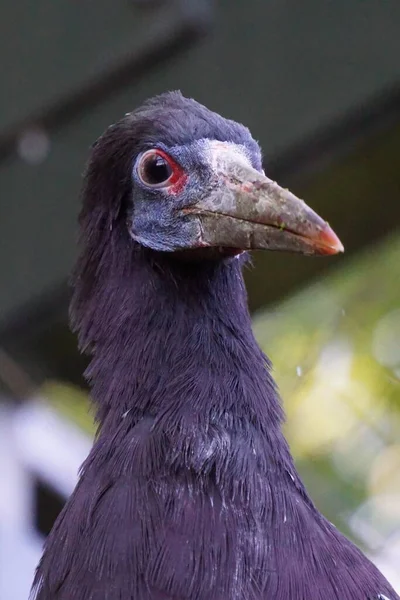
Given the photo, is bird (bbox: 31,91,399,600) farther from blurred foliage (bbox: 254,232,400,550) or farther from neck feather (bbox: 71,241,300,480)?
blurred foliage (bbox: 254,232,400,550)

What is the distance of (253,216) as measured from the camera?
5.36 feet

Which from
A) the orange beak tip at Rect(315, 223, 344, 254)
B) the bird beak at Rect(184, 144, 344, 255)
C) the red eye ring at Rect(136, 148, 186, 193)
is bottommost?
the orange beak tip at Rect(315, 223, 344, 254)

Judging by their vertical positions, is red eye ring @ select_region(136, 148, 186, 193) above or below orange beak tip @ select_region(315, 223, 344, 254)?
above

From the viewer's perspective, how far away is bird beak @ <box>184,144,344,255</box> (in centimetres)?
155

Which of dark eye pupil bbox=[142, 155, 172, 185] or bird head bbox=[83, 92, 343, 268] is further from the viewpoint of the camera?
dark eye pupil bbox=[142, 155, 172, 185]

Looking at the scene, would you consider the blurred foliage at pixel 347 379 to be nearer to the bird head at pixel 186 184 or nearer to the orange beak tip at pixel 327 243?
the bird head at pixel 186 184

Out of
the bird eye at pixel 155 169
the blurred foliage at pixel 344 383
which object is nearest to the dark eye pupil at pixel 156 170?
the bird eye at pixel 155 169

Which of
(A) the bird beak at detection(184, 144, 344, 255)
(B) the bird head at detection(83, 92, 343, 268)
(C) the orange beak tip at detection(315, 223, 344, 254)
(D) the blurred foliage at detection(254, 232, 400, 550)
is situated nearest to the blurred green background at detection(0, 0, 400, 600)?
(D) the blurred foliage at detection(254, 232, 400, 550)

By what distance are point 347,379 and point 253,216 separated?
5.16 ft

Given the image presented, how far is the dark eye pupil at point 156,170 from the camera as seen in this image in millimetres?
1778

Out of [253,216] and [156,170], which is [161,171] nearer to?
[156,170]

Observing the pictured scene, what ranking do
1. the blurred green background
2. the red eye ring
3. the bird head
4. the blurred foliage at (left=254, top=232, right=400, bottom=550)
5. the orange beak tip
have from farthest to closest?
the blurred foliage at (left=254, top=232, right=400, bottom=550), the blurred green background, the red eye ring, the bird head, the orange beak tip

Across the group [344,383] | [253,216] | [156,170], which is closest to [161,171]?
[156,170]

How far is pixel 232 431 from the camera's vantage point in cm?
169
